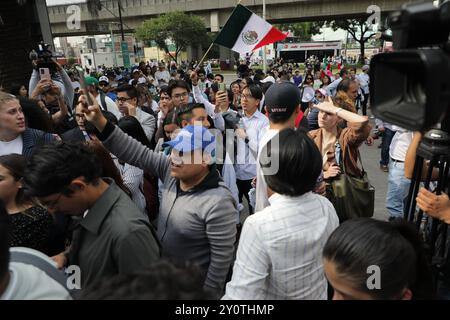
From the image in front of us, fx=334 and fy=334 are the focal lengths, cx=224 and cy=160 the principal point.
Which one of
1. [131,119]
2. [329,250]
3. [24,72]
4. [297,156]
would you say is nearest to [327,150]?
[297,156]

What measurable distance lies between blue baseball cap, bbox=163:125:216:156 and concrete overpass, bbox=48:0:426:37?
80.3 feet

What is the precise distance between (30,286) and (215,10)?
33.2 meters

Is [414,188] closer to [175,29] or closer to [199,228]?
[199,228]

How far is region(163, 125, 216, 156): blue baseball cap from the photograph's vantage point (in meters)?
1.89

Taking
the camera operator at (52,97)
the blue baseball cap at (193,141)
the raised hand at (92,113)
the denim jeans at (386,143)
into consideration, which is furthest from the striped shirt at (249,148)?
the denim jeans at (386,143)

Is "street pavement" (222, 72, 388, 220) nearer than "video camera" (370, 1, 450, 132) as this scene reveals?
No

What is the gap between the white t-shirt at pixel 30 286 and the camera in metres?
1.04

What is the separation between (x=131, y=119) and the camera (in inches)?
125

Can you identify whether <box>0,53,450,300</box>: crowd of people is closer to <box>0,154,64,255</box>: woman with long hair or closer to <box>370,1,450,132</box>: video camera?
<box>0,154,64,255</box>: woman with long hair

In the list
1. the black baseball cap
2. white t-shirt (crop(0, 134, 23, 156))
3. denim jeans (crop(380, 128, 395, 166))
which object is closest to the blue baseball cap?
the black baseball cap

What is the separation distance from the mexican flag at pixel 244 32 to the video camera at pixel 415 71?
3.44m

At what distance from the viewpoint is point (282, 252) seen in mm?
1340
